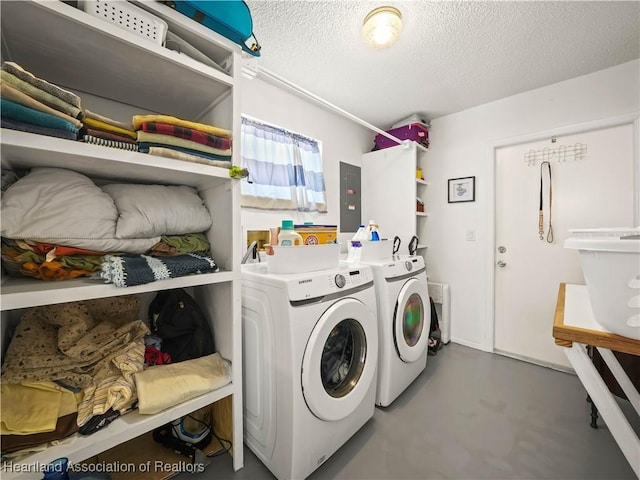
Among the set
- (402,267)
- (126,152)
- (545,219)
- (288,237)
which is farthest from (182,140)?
(545,219)

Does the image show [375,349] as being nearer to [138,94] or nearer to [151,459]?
[151,459]

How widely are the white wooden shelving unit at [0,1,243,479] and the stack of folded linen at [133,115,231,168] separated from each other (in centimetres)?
4

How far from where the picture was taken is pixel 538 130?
2.29m

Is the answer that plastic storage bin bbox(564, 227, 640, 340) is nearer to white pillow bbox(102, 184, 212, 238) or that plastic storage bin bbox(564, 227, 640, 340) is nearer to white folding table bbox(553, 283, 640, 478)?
white folding table bbox(553, 283, 640, 478)

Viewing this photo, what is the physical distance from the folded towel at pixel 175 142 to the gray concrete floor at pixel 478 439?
1.47 metres

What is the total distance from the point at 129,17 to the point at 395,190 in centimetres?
242

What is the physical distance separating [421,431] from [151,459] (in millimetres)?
1423

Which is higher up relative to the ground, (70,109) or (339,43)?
(339,43)

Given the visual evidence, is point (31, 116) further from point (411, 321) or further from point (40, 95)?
point (411, 321)

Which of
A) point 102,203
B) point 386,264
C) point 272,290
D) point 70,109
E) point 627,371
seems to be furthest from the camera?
point 386,264

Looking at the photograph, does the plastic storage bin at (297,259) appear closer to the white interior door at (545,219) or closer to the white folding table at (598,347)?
the white folding table at (598,347)

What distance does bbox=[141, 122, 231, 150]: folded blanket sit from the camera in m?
0.96

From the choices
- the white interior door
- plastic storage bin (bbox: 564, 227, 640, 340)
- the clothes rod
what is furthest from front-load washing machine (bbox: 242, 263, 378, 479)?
the white interior door

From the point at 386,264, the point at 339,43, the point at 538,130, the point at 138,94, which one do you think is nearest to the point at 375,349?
the point at 386,264
